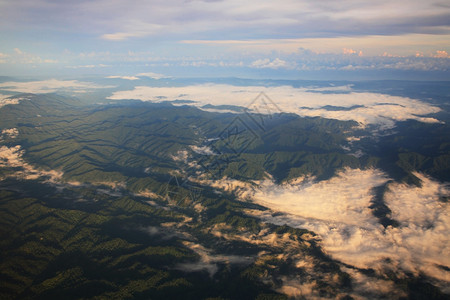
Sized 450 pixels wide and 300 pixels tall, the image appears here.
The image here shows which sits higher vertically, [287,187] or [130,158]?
[130,158]

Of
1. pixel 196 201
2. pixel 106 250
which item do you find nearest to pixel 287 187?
pixel 196 201

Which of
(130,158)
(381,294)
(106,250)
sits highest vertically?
(130,158)

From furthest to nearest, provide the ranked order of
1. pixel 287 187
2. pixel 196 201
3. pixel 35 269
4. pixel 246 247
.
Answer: pixel 287 187
pixel 196 201
pixel 246 247
pixel 35 269

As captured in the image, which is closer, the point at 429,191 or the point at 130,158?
the point at 429,191

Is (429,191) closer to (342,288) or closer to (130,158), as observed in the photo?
(342,288)

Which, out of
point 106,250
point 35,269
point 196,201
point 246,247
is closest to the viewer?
point 35,269

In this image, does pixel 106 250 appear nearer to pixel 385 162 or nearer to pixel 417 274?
pixel 417 274

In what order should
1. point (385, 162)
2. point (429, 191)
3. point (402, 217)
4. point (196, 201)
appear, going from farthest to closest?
point (385, 162)
point (429, 191)
point (196, 201)
point (402, 217)

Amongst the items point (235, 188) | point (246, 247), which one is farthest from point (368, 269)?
point (235, 188)

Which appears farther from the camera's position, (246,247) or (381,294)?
(246,247)

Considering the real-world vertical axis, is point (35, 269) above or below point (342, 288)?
above
